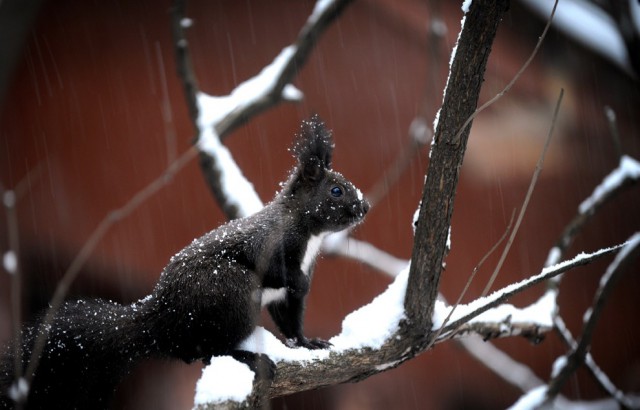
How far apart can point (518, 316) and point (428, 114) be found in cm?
226

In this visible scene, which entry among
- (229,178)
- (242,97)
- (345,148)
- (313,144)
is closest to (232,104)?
(242,97)

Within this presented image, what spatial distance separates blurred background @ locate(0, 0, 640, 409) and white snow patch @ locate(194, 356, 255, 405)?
2.72m

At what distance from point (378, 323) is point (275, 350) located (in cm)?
44

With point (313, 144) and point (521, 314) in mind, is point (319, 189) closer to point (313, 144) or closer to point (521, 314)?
point (313, 144)

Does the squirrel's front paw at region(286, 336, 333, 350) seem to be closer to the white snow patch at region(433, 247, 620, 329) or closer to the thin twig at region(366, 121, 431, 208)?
the white snow patch at region(433, 247, 620, 329)

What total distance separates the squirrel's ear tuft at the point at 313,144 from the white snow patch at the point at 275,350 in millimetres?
853

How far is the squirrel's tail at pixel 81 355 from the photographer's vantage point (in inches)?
90.0

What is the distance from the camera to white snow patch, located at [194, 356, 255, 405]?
6.88ft

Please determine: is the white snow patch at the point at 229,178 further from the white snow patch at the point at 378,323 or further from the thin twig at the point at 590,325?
the thin twig at the point at 590,325

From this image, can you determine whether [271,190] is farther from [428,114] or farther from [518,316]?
[518,316]

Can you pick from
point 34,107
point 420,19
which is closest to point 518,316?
point 420,19

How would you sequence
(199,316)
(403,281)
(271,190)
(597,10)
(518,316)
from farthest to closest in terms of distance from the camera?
(597,10) → (271,190) → (518,316) → (403,281) → (199,316)

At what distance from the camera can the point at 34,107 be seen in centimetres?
500

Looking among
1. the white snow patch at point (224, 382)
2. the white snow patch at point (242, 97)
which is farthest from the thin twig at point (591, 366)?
the white snow patch at point (242, 97)
